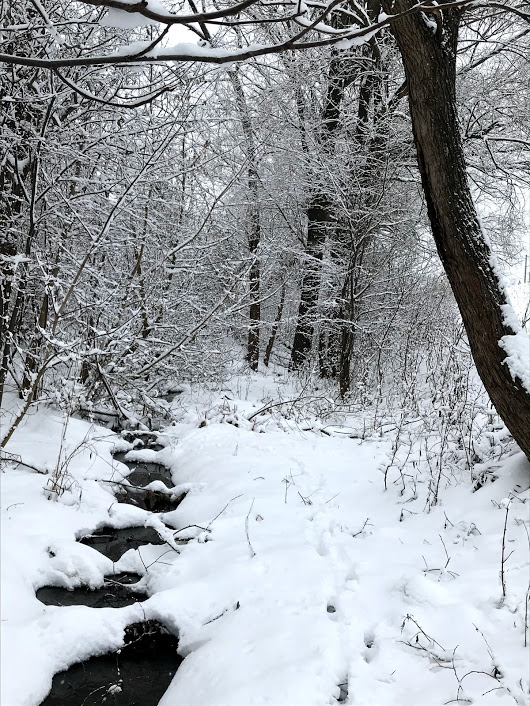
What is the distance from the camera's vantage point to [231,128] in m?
10.2

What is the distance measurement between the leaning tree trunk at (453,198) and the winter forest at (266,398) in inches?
0.7

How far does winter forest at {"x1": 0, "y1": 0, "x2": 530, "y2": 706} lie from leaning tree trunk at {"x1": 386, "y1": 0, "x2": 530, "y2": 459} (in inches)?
0.7

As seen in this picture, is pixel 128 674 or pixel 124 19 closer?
pixel 124 19

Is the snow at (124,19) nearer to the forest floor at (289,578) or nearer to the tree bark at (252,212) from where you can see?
the forest floor at (289,578)

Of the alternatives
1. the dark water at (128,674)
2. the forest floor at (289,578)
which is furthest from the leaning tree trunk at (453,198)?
the dark water at (128,674)

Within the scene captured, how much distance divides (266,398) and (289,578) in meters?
5.46

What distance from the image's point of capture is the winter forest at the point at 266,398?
249 centimetres

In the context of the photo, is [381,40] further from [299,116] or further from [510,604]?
[510,604]

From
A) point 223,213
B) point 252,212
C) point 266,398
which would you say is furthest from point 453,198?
point 252,212

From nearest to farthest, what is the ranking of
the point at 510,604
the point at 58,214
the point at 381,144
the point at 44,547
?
the point at 510,604
the point at 44,547
the point at 58,214
the point at 381,144

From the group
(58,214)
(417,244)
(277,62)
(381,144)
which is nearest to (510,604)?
(58,214)

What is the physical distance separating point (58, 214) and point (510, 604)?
18.0ft

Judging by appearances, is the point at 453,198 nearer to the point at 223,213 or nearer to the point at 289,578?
the point at 289,578

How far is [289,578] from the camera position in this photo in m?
3.10
